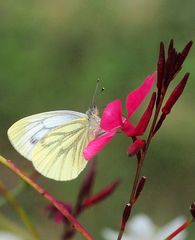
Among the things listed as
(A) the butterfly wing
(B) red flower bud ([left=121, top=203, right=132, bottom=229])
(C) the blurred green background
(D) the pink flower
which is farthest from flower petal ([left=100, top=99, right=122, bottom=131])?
(C) the blurred green background

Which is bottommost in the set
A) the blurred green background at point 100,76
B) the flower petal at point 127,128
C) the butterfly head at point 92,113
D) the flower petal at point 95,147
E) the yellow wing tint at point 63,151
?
the blurred green background at point 100,76

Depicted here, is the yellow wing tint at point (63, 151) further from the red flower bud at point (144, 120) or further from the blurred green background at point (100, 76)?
the blurred green background at point (100, 76)

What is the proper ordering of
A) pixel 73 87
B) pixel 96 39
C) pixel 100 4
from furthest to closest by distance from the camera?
pixel 100 4, pixel 96 39, pixel 73 87

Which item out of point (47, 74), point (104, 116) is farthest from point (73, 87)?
point (104, 116)

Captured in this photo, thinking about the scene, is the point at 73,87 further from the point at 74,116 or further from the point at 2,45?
the point at 74,116

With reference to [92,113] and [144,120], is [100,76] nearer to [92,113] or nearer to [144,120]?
[92,113]

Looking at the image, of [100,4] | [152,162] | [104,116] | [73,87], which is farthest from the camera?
[100,4]

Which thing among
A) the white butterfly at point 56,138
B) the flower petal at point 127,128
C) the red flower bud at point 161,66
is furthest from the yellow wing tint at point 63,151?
the red flower bud at point 161,66
